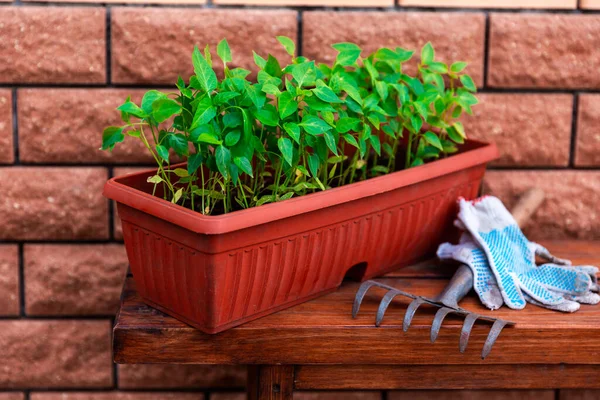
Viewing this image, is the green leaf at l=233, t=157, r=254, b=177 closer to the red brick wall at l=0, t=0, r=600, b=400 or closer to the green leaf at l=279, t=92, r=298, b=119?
the green leaf at l=279, t=92, r=298, b=119

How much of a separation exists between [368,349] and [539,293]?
0.35 m

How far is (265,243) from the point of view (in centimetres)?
128

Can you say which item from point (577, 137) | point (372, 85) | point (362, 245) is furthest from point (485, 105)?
point (362, 245)

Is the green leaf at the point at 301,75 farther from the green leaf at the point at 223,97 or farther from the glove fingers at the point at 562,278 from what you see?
the glove fingers at the point at 562,278

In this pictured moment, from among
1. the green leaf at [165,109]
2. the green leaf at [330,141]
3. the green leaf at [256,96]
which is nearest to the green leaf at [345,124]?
the green leaf at [330,141]

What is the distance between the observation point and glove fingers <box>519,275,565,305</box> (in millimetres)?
1425

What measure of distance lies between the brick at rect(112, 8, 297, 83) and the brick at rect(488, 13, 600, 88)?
18.1 inches

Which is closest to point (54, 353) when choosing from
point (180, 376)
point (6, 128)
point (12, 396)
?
point (12, 396)

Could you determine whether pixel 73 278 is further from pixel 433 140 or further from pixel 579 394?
pixel 579 394

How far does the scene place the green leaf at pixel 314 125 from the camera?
1.25 m

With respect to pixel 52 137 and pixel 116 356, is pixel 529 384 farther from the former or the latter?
pixel 52 137

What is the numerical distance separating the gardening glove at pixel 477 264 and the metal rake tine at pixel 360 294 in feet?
0.65

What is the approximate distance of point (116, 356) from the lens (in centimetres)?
130

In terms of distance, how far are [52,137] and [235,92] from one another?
0.68m
